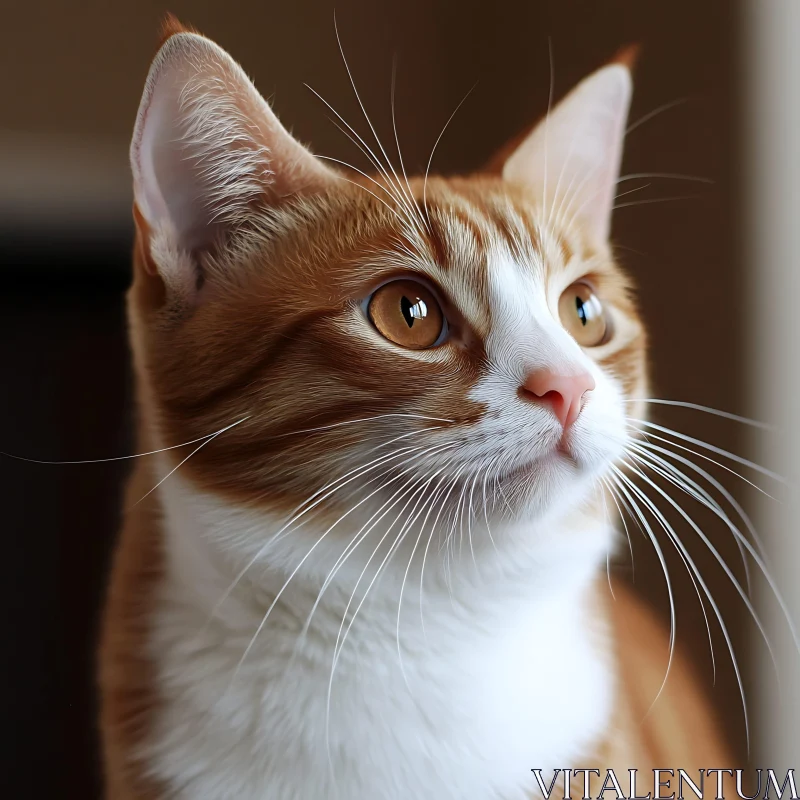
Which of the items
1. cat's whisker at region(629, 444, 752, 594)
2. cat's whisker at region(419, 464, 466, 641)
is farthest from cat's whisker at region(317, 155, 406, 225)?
cat's whisker at region(629, 444, 752, 594)

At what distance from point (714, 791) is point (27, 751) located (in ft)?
2.41

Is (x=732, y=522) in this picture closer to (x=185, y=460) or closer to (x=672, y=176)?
(x=672, y=176)

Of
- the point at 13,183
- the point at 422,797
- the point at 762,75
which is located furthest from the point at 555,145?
the point at 422,797

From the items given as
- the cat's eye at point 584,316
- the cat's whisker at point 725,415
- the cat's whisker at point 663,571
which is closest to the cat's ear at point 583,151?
the cat's eye at point 584,316

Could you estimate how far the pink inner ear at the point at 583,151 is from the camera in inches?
40.4

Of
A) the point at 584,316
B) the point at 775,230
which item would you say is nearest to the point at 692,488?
the point at 584,316

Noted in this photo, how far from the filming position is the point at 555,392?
2.52 ft

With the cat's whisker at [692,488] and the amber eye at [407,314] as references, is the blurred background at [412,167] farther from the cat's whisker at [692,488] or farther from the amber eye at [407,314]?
the amber eye at [407,314]

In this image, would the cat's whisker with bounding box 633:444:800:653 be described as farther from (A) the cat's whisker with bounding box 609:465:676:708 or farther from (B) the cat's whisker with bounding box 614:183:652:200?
(B) the cat's whisker with bounding box 614:183:652:200

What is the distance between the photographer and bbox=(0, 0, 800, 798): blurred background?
2.89ft

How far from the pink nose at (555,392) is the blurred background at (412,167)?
296mm

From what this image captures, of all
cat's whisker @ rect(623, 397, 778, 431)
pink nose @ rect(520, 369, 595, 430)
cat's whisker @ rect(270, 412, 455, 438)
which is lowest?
cat's whisker @ rect(623, 397, 778, 431)

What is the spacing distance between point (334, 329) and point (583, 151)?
447 mm

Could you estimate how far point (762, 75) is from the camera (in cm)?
107
